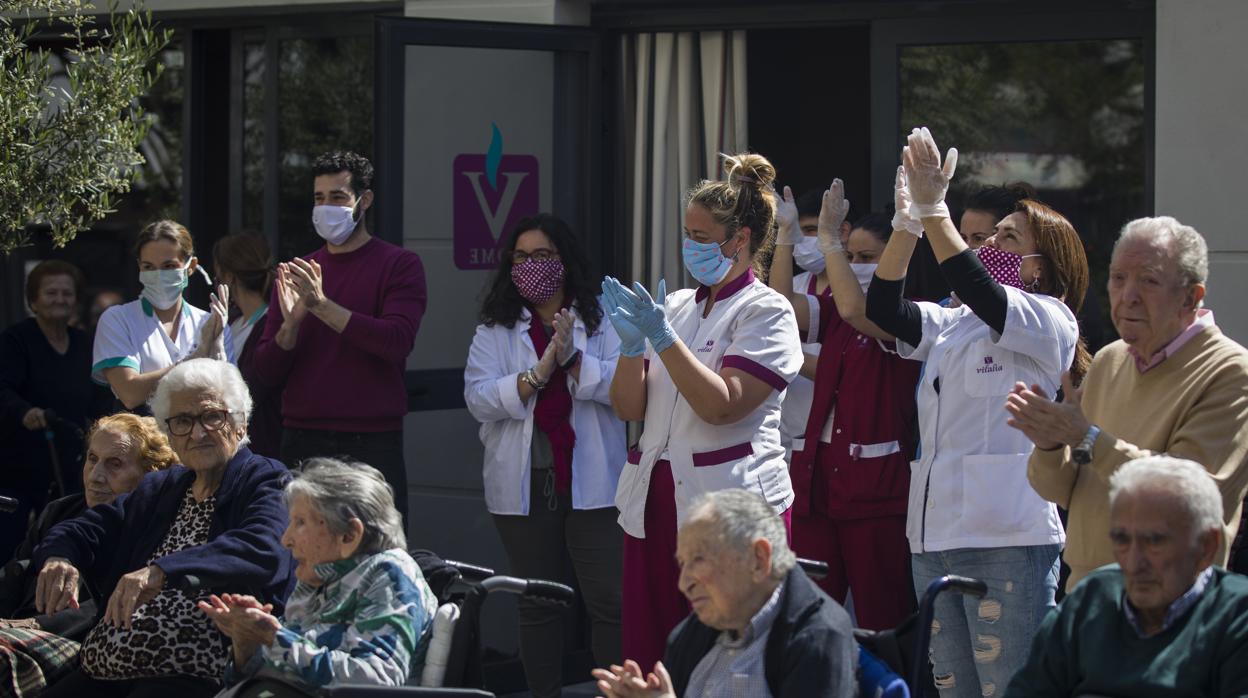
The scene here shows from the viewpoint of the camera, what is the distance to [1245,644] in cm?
323

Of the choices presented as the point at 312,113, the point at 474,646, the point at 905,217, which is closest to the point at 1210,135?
the point at 905,217

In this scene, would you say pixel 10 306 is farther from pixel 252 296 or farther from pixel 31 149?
pixel 31 149

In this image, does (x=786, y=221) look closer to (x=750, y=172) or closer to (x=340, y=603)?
(x=750, y=172)

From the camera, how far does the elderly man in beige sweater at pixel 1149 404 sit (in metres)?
3.80

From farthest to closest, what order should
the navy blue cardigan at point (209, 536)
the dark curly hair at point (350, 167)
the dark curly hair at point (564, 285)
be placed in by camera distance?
1. the dark curly hair at point (350, 167)
2. the dark curly hair at point (564, 285)
3. the navy blue cardigan at point (209, 536)

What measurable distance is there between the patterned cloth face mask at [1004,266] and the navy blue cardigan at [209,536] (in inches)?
83.5

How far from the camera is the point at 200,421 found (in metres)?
4.77

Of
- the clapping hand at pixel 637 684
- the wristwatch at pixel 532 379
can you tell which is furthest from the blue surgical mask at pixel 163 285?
the clapping hand at pixel 637 684

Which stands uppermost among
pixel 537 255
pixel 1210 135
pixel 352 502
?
pixel 1210 135

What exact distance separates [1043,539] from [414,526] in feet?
12.4

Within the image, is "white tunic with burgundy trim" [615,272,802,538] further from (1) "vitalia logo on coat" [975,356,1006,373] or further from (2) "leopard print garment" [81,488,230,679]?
(2) "leopard print garment" [81,488,230,679]

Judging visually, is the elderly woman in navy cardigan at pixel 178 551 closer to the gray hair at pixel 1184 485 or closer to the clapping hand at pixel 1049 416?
the clapping hand at pixel 1049 416

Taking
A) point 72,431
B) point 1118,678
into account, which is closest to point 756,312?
point 1118,678

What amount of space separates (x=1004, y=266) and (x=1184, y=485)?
1523 mm
